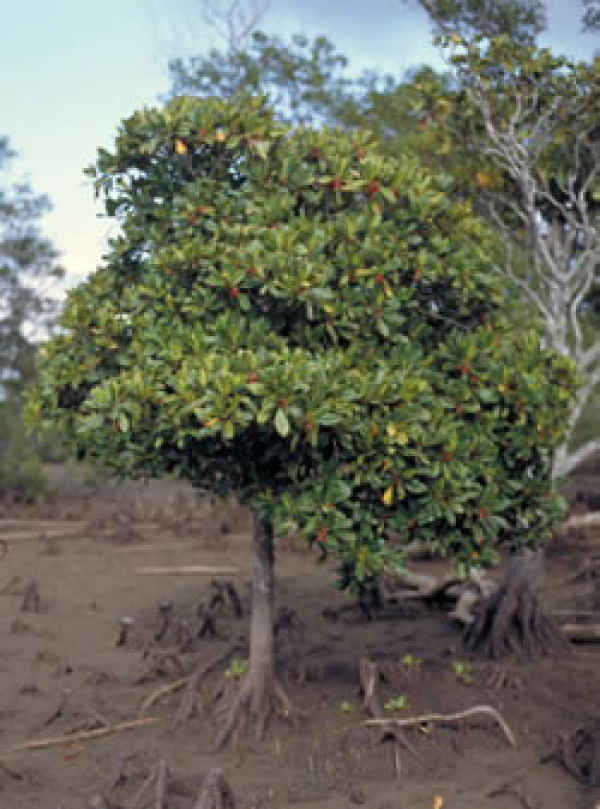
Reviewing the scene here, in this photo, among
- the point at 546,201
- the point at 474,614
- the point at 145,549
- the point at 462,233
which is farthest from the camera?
the point at 145,549

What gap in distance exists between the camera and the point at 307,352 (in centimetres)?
570

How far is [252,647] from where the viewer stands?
7312 mm

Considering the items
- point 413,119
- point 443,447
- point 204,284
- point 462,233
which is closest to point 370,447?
point 443,447

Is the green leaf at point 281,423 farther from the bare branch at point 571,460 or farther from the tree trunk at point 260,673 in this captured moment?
the bare branch at point 571,460

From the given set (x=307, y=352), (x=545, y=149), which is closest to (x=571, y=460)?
(x=545, y=149)

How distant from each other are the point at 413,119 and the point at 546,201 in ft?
18.2

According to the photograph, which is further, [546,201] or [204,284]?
[546,201]

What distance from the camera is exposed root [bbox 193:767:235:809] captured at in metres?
5.38

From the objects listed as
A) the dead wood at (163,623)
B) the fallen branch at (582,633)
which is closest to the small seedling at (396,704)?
the fallen branch at (582,633)

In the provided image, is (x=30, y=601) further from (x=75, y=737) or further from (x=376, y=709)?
(x=376, y=709)

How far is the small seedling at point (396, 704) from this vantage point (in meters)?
7.19

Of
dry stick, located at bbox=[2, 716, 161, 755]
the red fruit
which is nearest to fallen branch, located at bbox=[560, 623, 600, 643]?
dry stick, located at bbox=[2, 716, 161, 755]

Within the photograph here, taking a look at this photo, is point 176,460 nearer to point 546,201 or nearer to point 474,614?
point 474,614

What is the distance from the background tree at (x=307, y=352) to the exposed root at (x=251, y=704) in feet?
0.05
